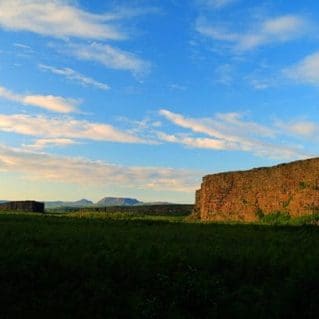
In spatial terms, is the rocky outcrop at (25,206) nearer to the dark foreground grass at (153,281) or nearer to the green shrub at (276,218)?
the green shrub at (276,218)

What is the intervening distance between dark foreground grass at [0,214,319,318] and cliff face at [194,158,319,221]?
1494cm

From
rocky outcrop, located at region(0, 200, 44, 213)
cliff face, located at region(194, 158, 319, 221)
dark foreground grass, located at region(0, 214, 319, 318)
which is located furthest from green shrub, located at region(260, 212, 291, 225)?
rocky outcrop, located at region(0, 200, 44, 213)

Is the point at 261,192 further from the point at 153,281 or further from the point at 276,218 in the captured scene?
the point at 153,281

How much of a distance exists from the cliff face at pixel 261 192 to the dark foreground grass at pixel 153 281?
14.9 m

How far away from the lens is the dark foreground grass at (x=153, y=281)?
38.7 ft

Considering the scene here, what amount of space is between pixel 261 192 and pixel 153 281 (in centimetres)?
2218

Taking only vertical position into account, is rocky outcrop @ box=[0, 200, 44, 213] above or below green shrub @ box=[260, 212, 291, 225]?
above

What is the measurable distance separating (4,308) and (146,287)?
307 centimetres

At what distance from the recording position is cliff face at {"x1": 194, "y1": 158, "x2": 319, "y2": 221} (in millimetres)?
30812

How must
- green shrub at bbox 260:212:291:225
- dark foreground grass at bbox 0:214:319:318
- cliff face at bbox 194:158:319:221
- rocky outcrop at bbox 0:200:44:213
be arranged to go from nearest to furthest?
dark foreground grass at bbox 0:214:319:318 < cliff face at bbox 194:158:319:221 < green shrub at bbox 260:212:291:225 < rocky outcrop at bbox 0:200:44:213

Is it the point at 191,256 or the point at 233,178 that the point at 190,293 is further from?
the point at 233,178

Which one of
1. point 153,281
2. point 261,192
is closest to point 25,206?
point 261,192

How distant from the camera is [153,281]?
13.0m

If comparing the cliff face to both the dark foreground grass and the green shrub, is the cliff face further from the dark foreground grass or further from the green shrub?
the dark foreground grass
